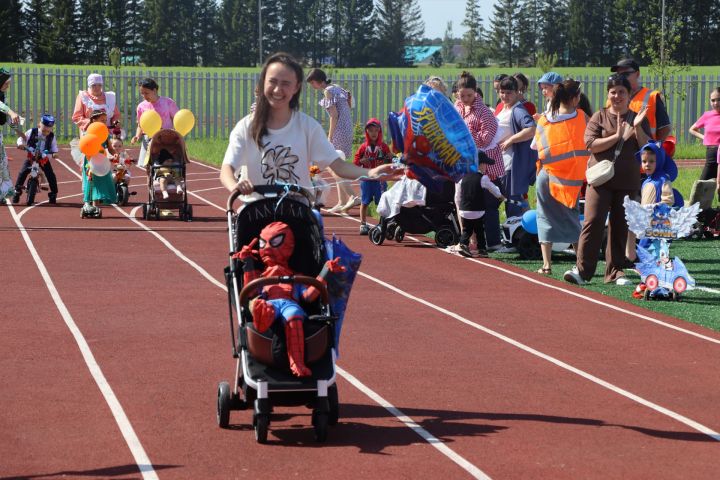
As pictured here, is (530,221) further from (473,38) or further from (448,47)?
(448,47)

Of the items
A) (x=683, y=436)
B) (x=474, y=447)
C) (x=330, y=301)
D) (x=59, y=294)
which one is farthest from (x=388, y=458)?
(x=59, y=294)

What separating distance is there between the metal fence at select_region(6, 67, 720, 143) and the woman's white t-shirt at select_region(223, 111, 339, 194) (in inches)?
1322

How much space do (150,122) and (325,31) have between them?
112 m

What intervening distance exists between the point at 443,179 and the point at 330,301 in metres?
1.41

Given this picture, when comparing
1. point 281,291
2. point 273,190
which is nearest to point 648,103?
point 273,190

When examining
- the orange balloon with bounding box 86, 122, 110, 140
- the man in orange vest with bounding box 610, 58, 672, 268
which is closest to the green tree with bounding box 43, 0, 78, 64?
the orange balloon with bounding box 86, 122, 110, 140

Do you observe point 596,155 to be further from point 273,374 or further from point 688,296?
point 273,374

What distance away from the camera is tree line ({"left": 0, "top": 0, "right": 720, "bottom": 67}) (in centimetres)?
9381

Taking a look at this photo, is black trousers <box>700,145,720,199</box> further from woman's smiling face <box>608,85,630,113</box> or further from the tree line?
the tree line

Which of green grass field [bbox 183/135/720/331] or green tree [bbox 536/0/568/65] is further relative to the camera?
green tree [bbox 536/0/568/65]

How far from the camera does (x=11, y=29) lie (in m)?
84.1

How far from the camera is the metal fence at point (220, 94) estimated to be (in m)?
41.3

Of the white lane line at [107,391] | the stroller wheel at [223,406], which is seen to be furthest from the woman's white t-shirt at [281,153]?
the white lane line at [107,391]

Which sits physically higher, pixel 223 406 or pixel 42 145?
pixel 42 145
